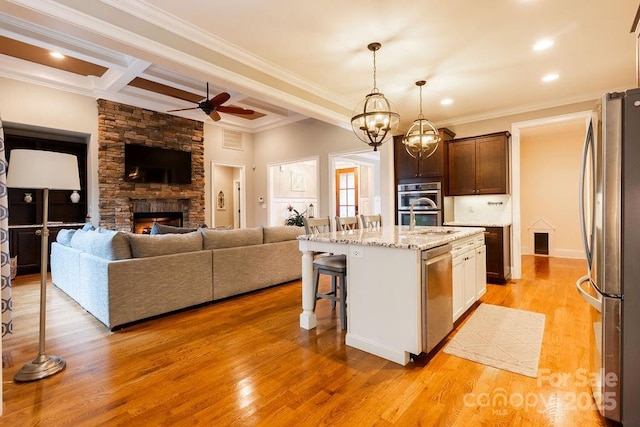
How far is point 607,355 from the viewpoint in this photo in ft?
5.38

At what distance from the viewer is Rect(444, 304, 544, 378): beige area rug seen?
7.72 feet


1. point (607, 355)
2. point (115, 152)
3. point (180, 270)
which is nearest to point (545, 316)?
point (607, 355)

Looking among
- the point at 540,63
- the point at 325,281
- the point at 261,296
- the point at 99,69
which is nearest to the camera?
the point at 540,63

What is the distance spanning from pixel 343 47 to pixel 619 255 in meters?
2.90

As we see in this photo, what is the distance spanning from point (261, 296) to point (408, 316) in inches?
90.9

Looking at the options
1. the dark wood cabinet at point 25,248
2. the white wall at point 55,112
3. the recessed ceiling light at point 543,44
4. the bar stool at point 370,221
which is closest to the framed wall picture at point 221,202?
the white wall at point 55,112

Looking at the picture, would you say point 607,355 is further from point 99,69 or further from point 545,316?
point 99,69

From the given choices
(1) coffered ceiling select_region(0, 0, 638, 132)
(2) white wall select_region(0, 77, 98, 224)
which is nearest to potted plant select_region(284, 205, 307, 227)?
(1) coffered ceiling select_region(0, 0, 638, 132)

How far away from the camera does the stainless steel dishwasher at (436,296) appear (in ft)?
7.51

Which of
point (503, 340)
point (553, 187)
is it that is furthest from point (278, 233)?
point (553, 187)

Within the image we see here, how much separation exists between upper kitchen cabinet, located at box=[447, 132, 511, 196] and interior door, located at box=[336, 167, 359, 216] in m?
4.74

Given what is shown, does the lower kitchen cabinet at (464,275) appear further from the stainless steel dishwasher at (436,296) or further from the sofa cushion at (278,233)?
the sofa cushion at (278,233)

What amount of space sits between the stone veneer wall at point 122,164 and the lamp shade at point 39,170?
4248 mm

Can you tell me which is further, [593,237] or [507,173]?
[507,173]
